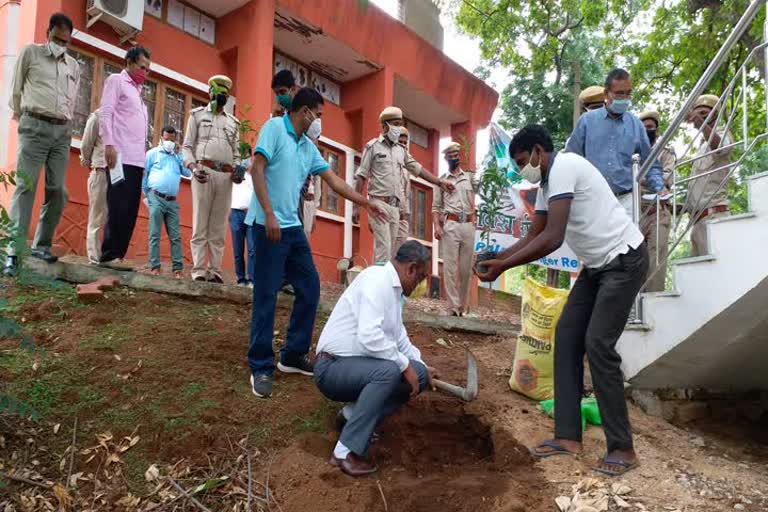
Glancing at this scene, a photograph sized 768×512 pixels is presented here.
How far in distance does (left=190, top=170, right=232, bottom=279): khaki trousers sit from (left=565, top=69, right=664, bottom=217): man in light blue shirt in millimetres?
3089

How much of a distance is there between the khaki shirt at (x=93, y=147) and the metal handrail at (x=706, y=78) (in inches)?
172

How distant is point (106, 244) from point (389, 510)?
3.24 meters

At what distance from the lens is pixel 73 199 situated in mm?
7410

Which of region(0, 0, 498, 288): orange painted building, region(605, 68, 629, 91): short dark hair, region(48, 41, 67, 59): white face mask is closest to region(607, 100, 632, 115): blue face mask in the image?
region(605, 68, 629, 91): short dark hair

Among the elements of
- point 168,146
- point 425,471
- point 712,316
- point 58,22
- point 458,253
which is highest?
point 58,22

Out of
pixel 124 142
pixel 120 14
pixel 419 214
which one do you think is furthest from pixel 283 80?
pixel 419 214

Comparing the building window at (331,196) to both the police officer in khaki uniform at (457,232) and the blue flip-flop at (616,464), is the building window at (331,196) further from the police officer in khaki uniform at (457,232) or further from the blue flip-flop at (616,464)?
the blue flip-flop at (616,464)

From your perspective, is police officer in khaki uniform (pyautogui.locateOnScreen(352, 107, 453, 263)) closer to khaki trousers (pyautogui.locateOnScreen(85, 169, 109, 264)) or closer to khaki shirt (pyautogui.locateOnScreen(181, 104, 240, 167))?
khaki shirt (pyautogui.locateOnScreen(181, 104, 240, 167))

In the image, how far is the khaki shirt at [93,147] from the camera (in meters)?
5.37

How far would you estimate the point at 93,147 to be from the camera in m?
5.47

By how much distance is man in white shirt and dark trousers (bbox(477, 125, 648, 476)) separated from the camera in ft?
10.3

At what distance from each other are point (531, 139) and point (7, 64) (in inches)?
259

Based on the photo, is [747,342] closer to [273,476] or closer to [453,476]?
[453,476]

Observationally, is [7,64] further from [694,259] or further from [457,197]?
[694,259]
